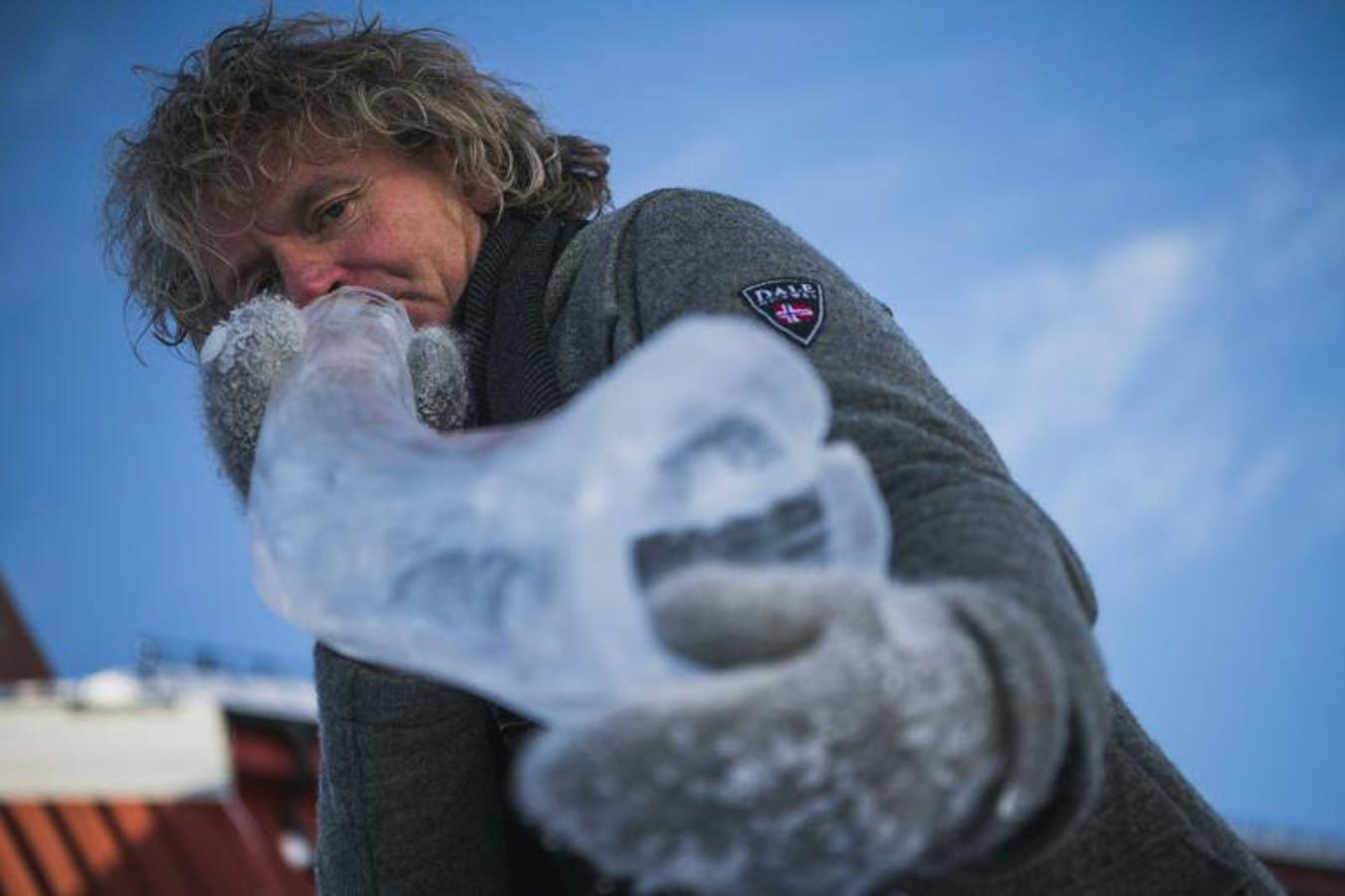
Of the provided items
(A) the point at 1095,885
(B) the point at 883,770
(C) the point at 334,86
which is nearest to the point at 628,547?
(B) the point at 883,770

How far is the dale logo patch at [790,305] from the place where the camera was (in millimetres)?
1157

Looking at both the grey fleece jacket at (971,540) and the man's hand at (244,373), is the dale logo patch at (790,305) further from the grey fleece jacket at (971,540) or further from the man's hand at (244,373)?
the man's hand at (244,373)

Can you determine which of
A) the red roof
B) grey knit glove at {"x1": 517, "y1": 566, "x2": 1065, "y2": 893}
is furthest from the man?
the red roof

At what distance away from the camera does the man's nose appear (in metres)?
1.68

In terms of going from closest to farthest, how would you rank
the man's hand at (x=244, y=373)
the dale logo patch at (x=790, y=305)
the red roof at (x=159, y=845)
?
the dale logo patch at (x=790, y=305) → the man's hand at (x=244, y=373) → the red roof at (x=159, y=845)

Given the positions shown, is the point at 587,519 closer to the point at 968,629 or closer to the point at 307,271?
the point at 968,629

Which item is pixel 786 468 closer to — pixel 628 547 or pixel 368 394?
pixel 628 547

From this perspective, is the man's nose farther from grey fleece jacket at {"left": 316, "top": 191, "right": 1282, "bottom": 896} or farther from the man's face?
grey fleece jacket at {"left": 316, "top": 191, "right": 1282, "bottom": 896}

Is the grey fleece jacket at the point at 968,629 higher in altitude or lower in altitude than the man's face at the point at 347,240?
lower

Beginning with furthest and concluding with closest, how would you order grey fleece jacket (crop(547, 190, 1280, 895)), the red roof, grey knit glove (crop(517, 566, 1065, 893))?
the red roof → grey fleece jacket (crop(547, 190, 1280, 895)) → grey knit glove (crop(517, 566, 1065, 893))

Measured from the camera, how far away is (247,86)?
183 cm

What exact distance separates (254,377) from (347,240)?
0.43 metres

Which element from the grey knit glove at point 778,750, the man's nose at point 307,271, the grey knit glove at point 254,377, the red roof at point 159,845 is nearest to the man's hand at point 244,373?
the grey knit glove at point 254,377

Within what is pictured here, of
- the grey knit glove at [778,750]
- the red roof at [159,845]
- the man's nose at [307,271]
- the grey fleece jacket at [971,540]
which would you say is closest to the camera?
the grey knit glove at [778,750]
